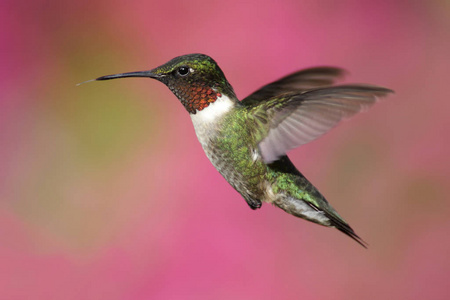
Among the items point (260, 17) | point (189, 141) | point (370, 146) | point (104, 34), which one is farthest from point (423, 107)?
point (104, 34)

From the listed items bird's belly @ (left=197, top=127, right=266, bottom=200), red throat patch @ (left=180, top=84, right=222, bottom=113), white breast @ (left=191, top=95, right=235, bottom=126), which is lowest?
bird's belly @ (left=197, top=127, right=266, bottom=200)

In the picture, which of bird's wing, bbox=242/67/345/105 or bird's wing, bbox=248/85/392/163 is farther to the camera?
bird's wing, bbox=242/67/345/105

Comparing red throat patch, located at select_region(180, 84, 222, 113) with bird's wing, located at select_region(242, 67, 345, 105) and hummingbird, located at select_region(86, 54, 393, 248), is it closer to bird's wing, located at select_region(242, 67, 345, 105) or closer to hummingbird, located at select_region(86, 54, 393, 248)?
hummingbird, located at select_region(86, 54, 393, 248)

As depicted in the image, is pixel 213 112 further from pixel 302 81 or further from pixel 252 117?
pixel 302 81

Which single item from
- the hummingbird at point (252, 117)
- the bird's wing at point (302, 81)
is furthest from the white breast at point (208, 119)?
the bird's wing at point (302, 81)

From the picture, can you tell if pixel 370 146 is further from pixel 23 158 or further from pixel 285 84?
pixel 23 158

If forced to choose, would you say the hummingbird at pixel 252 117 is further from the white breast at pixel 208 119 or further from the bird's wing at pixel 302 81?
the bird's wing at pixel 302 81

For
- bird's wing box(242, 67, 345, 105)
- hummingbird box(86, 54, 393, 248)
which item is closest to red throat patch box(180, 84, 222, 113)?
hummingbird box(86, 54, 393, 248)
